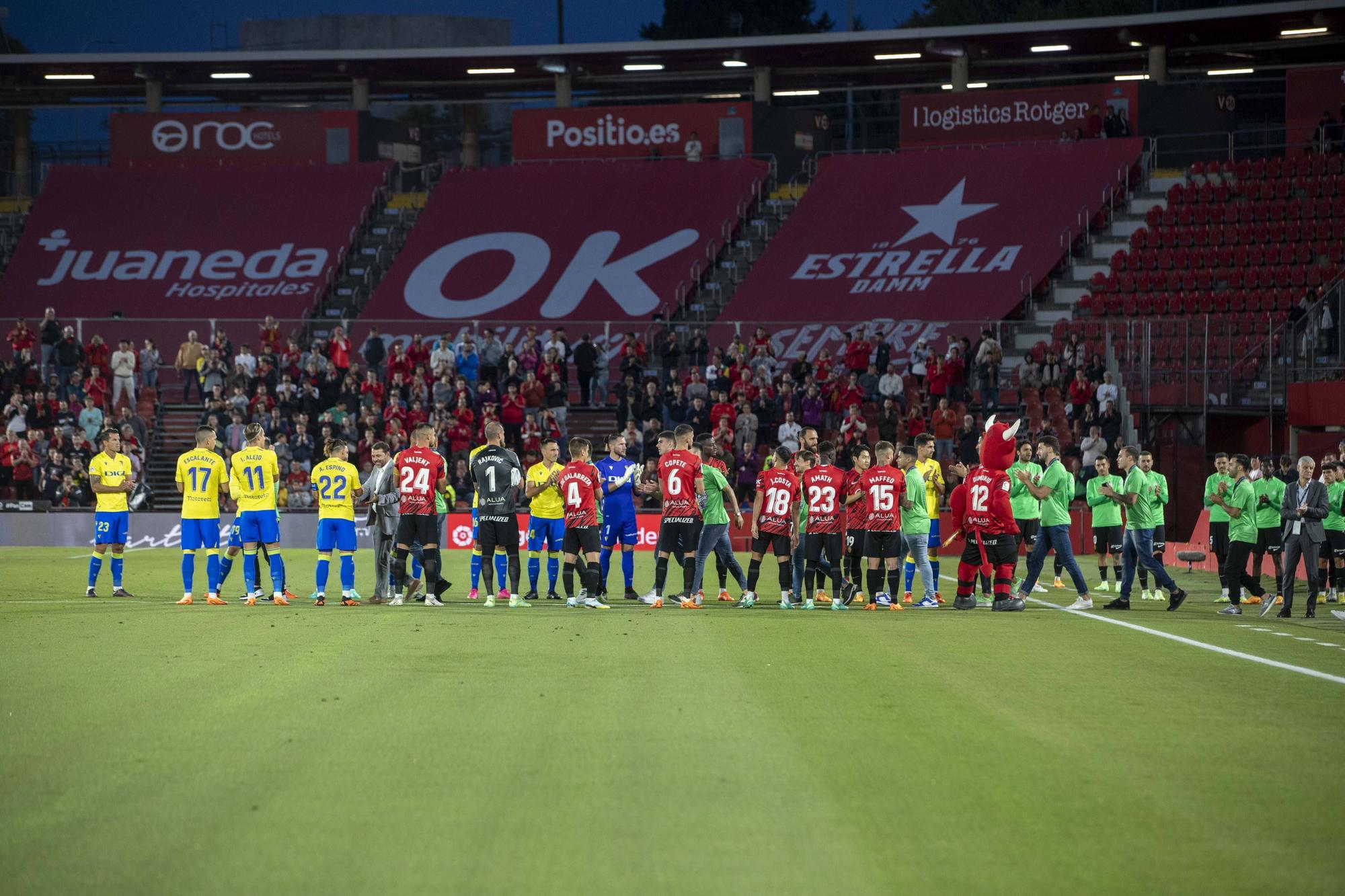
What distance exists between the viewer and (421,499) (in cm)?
1720

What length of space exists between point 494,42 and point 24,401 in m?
47.3

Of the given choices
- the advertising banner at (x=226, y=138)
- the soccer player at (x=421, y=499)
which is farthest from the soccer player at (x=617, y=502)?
the advertising banner at (x=226, y=138)

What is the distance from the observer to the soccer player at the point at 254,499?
17297 mm

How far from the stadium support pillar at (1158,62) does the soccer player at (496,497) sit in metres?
32.7

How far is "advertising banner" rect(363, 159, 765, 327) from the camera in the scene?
4200cm

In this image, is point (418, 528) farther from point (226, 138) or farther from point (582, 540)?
point (226, 138)

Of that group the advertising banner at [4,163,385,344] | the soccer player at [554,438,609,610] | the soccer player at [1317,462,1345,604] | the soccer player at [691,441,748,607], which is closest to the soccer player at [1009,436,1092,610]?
the soccer player at [1317,462,1345,604]

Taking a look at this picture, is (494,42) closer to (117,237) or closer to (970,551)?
(117,237)

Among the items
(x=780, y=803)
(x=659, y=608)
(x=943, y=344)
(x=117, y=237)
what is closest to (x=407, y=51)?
(x=117, y=237)

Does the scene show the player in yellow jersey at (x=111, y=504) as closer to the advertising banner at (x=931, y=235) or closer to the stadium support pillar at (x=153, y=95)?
the advertising banner at (x=931, y=235)

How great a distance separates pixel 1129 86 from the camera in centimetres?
4216

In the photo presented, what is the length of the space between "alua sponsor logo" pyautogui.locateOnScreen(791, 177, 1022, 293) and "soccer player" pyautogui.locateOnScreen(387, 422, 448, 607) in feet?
79.5

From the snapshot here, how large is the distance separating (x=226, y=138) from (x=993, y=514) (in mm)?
38860

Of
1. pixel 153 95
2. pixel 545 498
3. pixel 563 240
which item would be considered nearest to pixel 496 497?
pixel 545 498
